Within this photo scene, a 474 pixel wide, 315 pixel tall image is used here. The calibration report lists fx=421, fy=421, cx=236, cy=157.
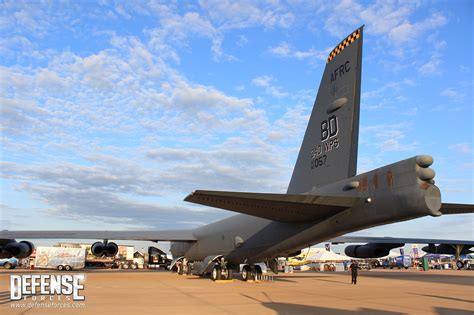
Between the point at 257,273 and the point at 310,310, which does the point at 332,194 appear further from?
the point at 257,273

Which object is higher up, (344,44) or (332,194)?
(344,44)

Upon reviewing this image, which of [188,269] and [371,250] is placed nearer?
[188,269]

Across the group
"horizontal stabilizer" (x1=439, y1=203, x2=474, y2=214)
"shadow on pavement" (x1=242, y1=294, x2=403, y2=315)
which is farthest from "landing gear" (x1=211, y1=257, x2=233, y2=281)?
"horizontal stabilizer" (x1=439, y1=203, x2=474, y2=214)

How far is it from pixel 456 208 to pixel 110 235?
23200 mm

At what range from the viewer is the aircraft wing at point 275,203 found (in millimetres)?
11109

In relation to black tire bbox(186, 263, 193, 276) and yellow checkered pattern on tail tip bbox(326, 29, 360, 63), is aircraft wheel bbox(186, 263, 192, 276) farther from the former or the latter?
yellow checkered pattern on tail tip bbox(326, 29, 360, 63)

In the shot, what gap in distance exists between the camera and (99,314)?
30.5 ft

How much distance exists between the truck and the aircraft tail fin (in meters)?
36.9

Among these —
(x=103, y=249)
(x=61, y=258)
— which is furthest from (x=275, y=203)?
(x=61, y=258)

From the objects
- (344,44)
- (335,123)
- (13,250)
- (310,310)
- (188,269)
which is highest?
(344,44)

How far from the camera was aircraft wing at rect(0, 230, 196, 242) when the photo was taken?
2764 cm

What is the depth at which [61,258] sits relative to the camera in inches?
1809

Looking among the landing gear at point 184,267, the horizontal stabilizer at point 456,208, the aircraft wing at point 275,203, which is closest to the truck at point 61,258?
the landing gear at point 184,267

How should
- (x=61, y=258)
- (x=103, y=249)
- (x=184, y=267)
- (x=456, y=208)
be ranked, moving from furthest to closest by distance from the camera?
(x=61, y=258) < (x=184, y=267) < (x=103, y=249) < (x=456, y=208)
